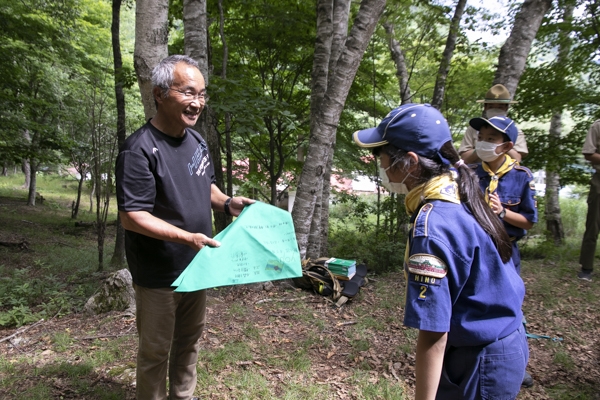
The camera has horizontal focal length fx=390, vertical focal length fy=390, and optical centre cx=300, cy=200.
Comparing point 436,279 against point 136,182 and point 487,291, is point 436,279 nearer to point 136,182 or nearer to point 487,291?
point 487,291

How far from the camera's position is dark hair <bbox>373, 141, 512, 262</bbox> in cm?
136

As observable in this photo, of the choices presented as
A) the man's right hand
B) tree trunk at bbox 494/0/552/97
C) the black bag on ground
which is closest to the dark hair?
the man's right hand

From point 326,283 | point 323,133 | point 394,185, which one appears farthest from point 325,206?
point 394,185

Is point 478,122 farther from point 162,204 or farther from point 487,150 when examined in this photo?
point 162,204

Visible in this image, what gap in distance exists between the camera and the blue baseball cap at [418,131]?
1.35m

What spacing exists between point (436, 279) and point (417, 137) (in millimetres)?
484

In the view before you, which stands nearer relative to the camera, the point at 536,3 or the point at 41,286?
the point at 536,3

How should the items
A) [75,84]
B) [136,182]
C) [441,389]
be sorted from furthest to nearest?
[75,84] → [136,182] → [441,389]

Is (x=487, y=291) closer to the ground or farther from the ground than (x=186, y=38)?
closer to the ground

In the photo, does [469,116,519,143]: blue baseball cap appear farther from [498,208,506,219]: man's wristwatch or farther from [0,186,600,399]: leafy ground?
[0,186,600,399]: leafy ground

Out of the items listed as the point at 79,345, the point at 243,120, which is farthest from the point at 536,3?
the point at 79,345

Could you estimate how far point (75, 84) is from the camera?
13.2 meters

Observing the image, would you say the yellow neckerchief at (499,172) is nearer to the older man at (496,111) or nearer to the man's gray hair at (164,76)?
the older man at (496,111)

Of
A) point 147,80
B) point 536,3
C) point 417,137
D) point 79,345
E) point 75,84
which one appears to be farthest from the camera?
point 75,84
